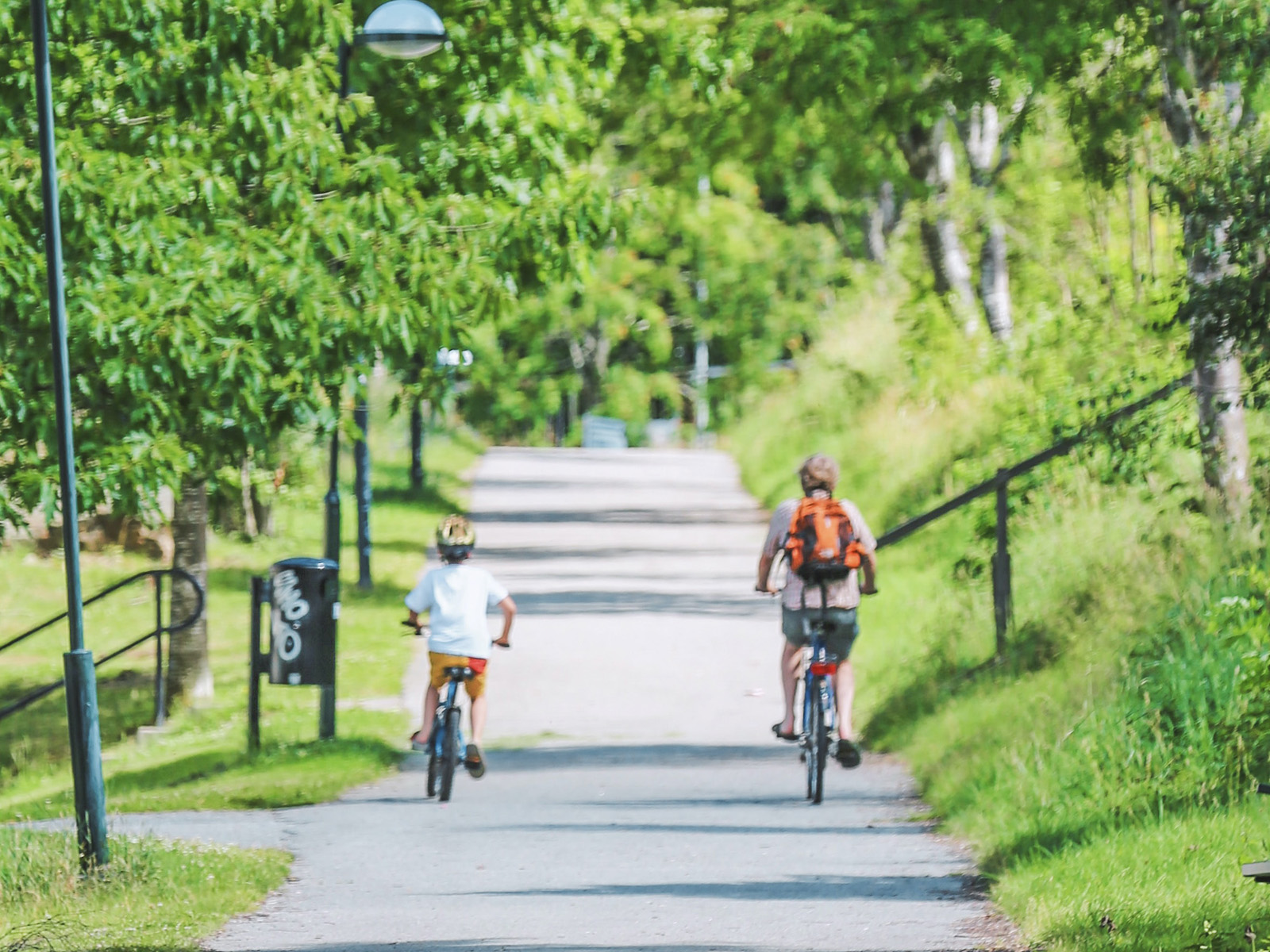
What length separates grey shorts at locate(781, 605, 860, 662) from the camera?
10.2 metres

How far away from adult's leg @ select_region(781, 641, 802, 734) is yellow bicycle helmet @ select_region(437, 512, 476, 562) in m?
1.78

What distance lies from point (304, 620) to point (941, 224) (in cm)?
1349

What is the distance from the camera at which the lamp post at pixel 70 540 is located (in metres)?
7.60

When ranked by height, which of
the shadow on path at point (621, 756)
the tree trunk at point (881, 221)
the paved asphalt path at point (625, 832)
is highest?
the tree trunk at point (881, 221)

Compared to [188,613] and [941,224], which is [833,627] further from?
[941,224]

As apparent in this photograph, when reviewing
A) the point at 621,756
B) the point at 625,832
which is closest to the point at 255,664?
the point at 621,756

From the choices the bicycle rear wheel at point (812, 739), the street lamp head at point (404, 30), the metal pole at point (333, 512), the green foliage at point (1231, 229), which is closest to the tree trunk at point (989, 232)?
the metal pole at point (333, 512)

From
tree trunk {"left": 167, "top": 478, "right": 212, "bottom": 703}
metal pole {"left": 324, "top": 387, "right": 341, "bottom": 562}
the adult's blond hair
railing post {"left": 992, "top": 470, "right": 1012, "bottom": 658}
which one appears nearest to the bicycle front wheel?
the adult's blond hair

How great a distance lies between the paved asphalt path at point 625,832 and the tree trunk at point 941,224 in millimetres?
5573

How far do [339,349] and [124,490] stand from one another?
65.6 inches

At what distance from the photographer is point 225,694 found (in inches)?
→ 595

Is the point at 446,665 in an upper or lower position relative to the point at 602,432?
lower

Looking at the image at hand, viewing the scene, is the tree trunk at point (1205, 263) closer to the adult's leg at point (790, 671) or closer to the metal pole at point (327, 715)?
the adult's leg at point (790, 671)

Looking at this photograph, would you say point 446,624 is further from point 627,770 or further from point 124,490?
point 124,490
